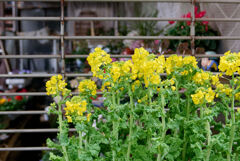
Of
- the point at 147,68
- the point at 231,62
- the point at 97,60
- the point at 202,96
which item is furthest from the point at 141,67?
the point at 231,62

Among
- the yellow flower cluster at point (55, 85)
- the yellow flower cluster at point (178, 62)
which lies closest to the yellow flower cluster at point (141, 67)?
the yellow flower cluster at point (178, 62)

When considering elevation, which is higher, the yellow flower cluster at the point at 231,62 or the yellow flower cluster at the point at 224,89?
the yellow flower cluster at the point at 231,62

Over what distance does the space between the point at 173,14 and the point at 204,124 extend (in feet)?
9.58

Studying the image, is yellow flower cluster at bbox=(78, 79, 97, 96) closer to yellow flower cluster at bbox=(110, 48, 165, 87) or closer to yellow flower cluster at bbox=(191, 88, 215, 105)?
yellow flower cluster at bbox=(110, 48, 165, 87)

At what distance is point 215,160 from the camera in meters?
1.52

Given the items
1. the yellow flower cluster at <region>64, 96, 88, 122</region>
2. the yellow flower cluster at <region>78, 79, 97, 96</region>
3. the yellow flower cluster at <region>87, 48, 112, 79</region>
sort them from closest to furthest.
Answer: the yellow flower cluster at <region>64, 96, 88, 122</region> < the yellow flower cluster at <region>87, 48, 112, 79</region> < the yellow flower cluster at <region>78, 79, 97, 96</region>

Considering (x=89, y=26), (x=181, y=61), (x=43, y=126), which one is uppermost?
(x=89, y=26)

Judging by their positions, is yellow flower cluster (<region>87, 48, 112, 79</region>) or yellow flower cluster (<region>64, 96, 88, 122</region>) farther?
yellow flower cluster (<region>87, 48, 112, 79</region>)

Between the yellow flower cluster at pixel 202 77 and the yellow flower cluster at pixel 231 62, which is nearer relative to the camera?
the yellow flower cluster at pixel 231 62

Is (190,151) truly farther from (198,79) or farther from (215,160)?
(198,79)

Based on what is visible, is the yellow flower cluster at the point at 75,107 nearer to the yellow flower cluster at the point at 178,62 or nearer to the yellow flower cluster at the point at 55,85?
the yellow flower cluster at the point at 55,85

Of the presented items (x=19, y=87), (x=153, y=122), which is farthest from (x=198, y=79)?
(x=19, y=87)

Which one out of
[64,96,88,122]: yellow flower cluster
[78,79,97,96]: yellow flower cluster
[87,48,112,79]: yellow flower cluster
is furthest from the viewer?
[78,79,97,96]: yellow flower cluster

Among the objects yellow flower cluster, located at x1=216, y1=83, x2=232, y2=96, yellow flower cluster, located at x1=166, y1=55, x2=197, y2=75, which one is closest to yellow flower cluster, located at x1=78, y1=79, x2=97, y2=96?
yellow flower cluster, located at x1=166, y1=55, x2=197, y2=75
